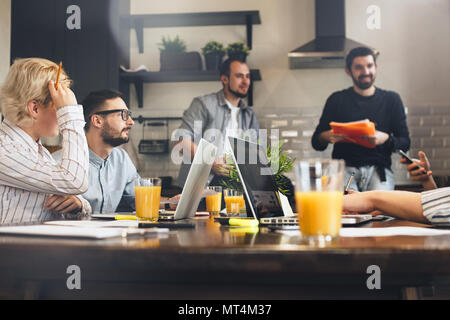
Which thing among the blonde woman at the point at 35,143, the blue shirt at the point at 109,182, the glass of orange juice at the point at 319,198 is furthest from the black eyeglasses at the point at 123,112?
the glass of orange juice at the point at 319,198

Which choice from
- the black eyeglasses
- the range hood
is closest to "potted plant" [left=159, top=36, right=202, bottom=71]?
the range hood

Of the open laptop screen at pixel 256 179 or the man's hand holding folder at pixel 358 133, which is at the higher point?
the man's hand holding folder at pixel 358 133

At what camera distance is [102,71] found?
378cm

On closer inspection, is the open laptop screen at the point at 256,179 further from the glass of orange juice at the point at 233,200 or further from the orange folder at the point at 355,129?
the orange folder at the point at 355,129

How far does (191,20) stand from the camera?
13.8 feet

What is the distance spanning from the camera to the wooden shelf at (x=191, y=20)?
4.06m

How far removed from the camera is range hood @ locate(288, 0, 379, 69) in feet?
12.3

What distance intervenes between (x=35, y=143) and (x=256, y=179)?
30.9 inches

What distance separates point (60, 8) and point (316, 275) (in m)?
3.74

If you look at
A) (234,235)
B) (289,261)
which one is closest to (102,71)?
(234,235)

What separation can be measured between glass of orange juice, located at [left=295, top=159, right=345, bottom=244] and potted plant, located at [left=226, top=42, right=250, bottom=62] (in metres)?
3.22

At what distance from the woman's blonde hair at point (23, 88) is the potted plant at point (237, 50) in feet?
8.31

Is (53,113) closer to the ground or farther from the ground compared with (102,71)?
closer to the ground
